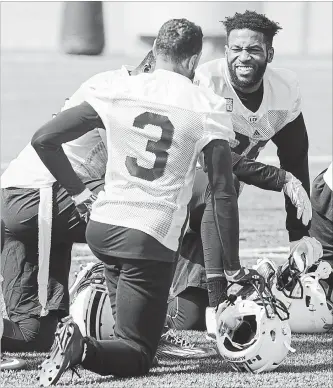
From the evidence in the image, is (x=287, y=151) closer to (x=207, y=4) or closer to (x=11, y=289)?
(x=11, y=289)

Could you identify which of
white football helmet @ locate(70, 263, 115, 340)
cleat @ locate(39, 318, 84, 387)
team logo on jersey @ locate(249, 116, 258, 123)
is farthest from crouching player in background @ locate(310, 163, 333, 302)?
cleat @ locate(39, 318, 84, 387)

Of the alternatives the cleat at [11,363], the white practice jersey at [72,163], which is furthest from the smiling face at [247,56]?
the cleat at [11,363]

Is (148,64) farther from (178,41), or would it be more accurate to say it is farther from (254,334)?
(254,334)

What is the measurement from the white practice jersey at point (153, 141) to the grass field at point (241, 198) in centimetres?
67

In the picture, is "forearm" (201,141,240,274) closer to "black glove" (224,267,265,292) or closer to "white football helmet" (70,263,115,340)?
"black glove" (224,267,265,292)

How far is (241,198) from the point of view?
9.65 meters

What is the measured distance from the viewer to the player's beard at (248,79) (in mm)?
5258

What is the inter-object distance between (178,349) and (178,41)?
4.87 ft

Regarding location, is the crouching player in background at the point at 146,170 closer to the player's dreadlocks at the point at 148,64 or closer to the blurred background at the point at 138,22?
the player's dreadlocks at the point at 148,64

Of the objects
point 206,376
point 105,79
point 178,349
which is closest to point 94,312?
point 178,349

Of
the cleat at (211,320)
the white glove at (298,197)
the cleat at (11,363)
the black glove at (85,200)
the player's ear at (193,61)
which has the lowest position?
the cleat at (11,363)

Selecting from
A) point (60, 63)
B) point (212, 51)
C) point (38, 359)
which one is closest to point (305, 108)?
point (212, 51)

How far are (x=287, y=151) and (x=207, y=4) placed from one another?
1171cm

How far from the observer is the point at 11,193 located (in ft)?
15.9
